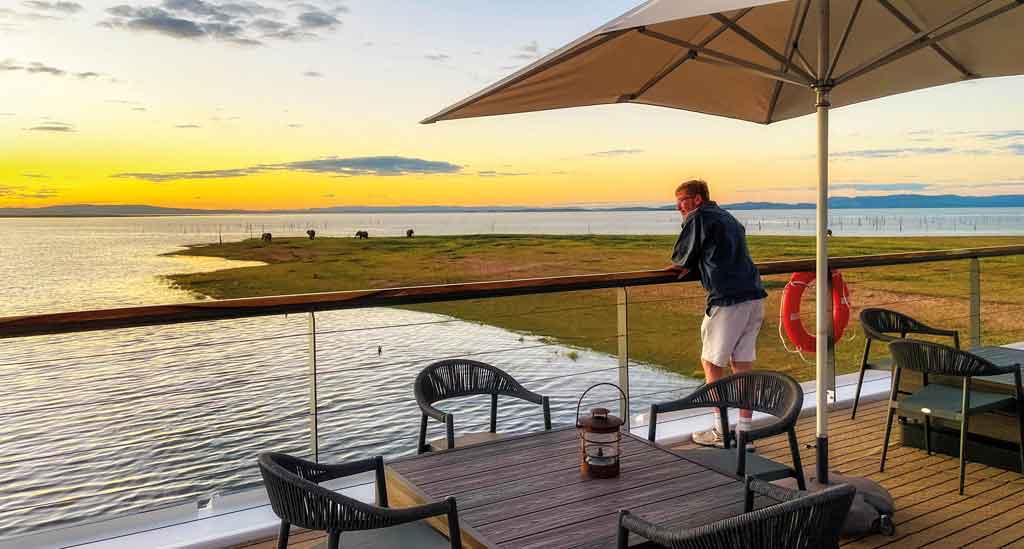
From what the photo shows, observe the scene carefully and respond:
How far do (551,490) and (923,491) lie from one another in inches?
93.1

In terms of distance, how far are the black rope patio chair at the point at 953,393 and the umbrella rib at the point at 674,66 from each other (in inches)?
65.1

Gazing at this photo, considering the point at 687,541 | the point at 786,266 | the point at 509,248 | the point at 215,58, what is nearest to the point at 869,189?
the point at 509,248

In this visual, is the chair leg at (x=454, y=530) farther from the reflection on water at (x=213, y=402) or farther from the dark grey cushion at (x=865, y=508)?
the dark grey cushion at (x=865, y=508)

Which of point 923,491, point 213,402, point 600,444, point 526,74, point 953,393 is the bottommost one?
point 213,402

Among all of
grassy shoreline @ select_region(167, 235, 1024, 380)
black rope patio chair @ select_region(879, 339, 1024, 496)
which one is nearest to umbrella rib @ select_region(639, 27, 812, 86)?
black rope patio chair @ select_region(879, 339, 1024, 496)

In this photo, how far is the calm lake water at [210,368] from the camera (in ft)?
13.9

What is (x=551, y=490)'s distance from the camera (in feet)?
6.35

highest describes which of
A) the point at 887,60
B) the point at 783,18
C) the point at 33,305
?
the point at 783,18

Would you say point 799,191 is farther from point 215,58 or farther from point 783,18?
point 783,18

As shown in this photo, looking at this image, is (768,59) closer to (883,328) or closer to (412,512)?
(883,328)

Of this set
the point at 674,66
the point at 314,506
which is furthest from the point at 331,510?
the point at 674,66

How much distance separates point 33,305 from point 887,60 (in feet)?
137

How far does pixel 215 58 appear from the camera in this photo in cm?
2908

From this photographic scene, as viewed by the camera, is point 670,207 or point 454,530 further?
point 670,207
